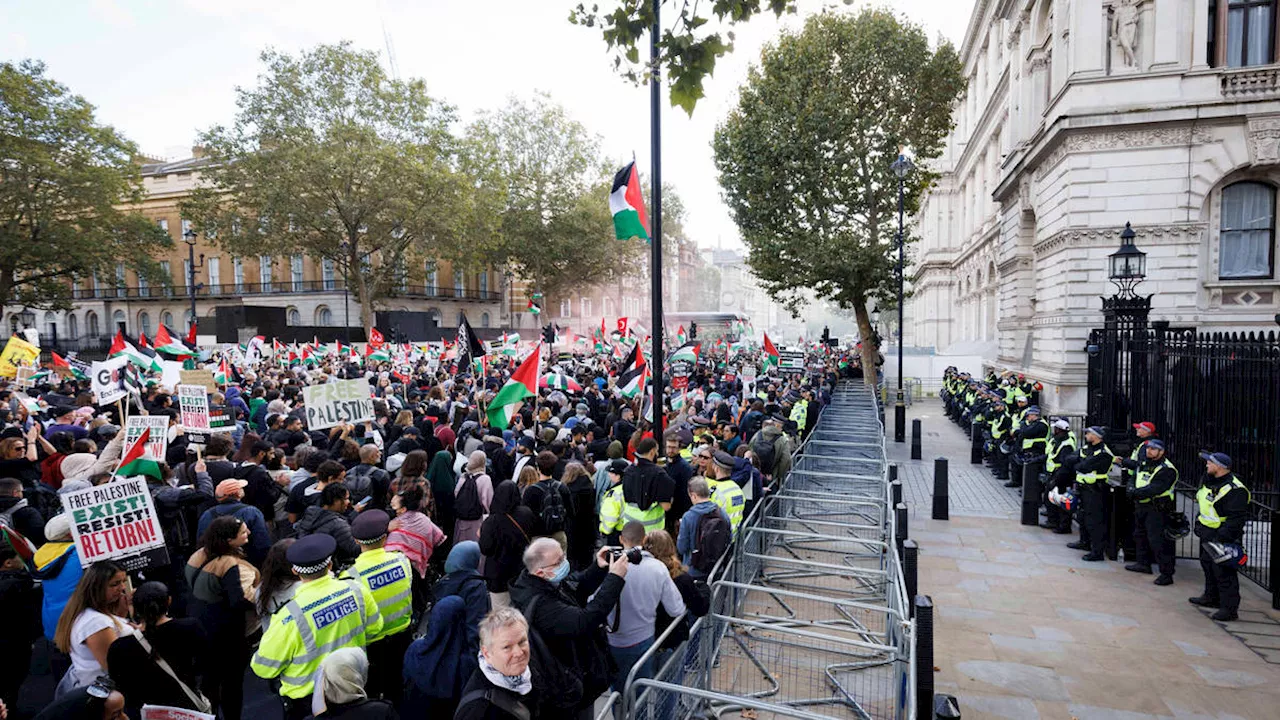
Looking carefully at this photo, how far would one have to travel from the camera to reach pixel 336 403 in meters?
9.51

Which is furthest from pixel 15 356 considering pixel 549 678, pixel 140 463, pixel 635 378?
pixel 549 678

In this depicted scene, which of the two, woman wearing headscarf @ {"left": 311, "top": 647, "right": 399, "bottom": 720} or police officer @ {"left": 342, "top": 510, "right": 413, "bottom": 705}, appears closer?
woman wearing headscarf @ {"left": 311, "top": 647, "right": 399, "bottom": 720}

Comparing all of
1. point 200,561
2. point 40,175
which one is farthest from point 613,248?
point 200,561

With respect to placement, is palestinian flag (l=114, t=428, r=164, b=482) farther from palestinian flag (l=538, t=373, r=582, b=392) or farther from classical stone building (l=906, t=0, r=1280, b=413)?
classical stone building (l=906, t=0, r=1280, b=413)

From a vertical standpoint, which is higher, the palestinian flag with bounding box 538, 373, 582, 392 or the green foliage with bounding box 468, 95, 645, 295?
the green foliage with bounding box 468, 95, 645, 295

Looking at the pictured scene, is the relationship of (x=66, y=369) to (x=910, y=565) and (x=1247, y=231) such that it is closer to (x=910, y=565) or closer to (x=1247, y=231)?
(x=910, y=565)

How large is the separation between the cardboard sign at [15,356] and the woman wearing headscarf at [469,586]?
13.8 metres

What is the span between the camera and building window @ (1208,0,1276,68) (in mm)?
18156

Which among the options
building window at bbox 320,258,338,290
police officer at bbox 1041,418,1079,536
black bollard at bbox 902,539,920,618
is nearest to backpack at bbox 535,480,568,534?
black bollard at bbox 902,539,920,618

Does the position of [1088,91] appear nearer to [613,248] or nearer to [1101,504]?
[1101,504]

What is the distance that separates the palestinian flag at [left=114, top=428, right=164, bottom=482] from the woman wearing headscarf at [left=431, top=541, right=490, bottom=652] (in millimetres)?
4571

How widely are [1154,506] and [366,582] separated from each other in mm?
9320

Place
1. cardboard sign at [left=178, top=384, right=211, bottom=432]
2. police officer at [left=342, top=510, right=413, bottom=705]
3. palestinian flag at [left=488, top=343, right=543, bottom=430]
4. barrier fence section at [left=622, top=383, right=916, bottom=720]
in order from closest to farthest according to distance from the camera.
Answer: barrier fence section at [left=622, top=383, right=916, bottom=720] → police officer at [left=342, top=510, right=413, bottom=705] → cardboard sign at [left=178, top=384, right=211, bottom=432] → palestinian flag at [left=488, top=343, right=543, bottom=430]

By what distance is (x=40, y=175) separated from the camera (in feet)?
115
